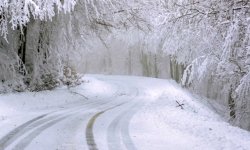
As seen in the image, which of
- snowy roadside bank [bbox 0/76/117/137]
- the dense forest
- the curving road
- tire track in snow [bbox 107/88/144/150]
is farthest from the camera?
the dense forest

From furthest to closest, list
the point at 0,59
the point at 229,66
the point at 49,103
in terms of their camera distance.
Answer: the point at 49,103, the point at 0,59, the point at 229,66

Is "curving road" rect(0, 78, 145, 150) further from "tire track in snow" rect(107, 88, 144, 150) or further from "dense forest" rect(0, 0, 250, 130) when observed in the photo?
"dense forest" rect(0, 0, 250, 130)

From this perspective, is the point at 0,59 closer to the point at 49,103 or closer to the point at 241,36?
the point at 49,103

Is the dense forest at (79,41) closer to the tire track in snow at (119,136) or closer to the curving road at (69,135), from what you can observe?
the tire track in snow at (119,136)

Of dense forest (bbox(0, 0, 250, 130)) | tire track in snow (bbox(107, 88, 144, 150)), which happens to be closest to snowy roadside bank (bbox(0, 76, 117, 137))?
dense forest (bbox(0, 0, 250, 130))

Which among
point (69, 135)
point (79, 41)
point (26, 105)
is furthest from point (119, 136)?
point (79, 41)

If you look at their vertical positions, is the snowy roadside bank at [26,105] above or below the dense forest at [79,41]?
below

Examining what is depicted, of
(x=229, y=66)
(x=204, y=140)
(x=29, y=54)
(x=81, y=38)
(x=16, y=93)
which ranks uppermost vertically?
(x=81, y=38)

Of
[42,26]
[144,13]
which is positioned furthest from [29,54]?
[144,13]

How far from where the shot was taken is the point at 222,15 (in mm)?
6586

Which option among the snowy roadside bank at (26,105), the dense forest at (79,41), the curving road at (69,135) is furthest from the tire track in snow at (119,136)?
the dense forest at (79,41)

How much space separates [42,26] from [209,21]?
8507mm

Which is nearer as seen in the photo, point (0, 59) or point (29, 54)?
point (0, 59)

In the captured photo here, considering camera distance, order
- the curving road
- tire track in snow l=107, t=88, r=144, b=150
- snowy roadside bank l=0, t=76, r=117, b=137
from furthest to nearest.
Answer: snowy roadside bank l=0, t=76, r=117, b=137
tire track in snow l=107, t=88, r=144, b=150
the curving road
